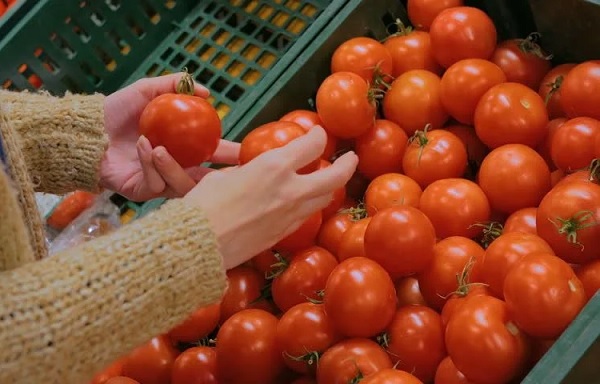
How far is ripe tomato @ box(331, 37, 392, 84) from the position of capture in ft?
5.61

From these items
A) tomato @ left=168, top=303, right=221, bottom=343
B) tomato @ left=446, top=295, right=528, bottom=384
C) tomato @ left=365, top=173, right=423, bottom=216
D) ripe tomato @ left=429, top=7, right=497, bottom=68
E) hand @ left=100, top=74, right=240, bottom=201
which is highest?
ripe tomato @ left=429, top=7, right=497, bottom=68

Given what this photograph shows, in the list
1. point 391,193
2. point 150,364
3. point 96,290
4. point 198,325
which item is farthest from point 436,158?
point 96,290

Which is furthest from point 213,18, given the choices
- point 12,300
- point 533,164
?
point 12,300

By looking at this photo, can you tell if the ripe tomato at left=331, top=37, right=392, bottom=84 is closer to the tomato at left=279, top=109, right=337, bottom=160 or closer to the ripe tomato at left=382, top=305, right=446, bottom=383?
the tomato at left=279, top=109, right=337, bottom=160

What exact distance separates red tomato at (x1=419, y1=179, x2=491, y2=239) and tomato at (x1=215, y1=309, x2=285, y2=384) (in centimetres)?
36

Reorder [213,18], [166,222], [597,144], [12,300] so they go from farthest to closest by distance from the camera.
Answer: [213,18]
[597,144]
[166,222]
[12,300]

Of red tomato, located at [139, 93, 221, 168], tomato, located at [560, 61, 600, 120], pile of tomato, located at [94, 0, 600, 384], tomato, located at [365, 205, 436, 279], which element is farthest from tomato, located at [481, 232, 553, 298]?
red tomato, located at [139, 93, 221, 168]

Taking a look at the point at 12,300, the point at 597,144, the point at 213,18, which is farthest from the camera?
the point at 213,18

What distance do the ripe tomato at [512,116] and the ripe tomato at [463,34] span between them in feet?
0.52

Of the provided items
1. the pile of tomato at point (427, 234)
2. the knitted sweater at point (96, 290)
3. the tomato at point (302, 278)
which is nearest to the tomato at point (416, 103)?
the pile of tomato at point (427, 234)

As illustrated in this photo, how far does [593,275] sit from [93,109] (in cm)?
91

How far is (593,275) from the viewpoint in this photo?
1.23m

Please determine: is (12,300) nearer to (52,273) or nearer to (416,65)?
(52,273)

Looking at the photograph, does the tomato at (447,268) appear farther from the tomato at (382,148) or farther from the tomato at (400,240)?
the tomato at (382,148)
